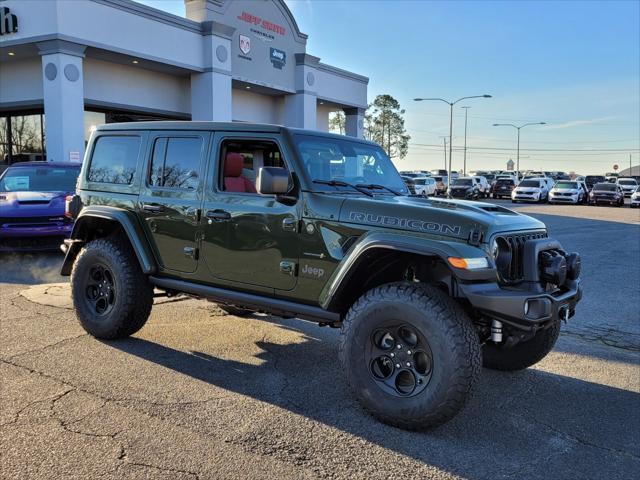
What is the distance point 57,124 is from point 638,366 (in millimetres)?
19369

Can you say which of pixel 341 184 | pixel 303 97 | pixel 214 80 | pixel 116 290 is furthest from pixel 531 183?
pixel 116 290

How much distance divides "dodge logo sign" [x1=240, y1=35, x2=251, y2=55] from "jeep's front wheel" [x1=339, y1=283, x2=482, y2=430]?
998 inches

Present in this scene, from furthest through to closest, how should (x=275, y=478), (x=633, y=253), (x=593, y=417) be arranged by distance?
(x=633, y=253) < (x=593, y=417) < (x=275, y=478)

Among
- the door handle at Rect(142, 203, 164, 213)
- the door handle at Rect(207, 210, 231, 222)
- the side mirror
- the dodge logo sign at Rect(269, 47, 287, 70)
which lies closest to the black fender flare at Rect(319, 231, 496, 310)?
the side mirror

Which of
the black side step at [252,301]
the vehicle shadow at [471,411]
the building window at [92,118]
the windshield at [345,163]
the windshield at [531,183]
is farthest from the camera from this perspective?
the windshield at [531,183]

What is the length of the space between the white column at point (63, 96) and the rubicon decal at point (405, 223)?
1743cm

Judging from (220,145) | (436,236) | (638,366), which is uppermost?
(220,145)

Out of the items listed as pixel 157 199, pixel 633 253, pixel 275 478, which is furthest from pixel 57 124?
pixel 275 478

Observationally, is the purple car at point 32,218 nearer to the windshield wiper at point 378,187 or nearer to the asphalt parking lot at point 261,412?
the asphalt parking lot at point 261,412

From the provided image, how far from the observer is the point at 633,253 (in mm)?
12625

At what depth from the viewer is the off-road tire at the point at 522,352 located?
14.9ft

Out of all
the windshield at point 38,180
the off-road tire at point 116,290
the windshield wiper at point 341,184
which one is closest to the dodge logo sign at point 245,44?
the windshield at point 38,180

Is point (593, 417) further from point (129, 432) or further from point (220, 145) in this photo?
point (220, 145)

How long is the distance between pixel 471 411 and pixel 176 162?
3.23 metres
